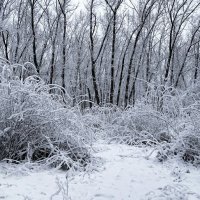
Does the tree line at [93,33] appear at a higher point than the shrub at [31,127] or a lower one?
higher

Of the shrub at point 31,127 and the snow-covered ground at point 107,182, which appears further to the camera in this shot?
the shrub at point 31,127

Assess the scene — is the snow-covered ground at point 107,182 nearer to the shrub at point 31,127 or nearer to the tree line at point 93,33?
the shrub at point 31,127

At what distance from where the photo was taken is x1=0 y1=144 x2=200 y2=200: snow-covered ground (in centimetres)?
231

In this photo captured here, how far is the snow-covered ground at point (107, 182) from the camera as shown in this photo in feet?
7.59

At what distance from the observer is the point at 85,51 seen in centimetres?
2662

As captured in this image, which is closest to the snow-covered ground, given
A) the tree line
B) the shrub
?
the shrub

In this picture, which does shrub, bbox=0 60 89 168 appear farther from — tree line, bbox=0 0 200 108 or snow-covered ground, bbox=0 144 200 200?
tree line, bbox=0 0 200 108

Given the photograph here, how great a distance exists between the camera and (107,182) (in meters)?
2.69

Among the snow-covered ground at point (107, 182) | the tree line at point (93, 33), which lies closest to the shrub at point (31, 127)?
the snow-covered ground at point (107, 182)

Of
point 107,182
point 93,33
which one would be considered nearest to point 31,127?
point 107,182

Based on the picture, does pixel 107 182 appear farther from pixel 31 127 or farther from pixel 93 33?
pixel 93 33

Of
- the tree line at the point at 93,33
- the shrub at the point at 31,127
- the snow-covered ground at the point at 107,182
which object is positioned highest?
the tree line at the point at 93,33

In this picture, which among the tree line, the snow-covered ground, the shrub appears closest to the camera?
the snow-covered ground

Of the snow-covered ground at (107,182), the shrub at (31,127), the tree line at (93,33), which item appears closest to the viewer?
the snow-covered ground at (107,182)
